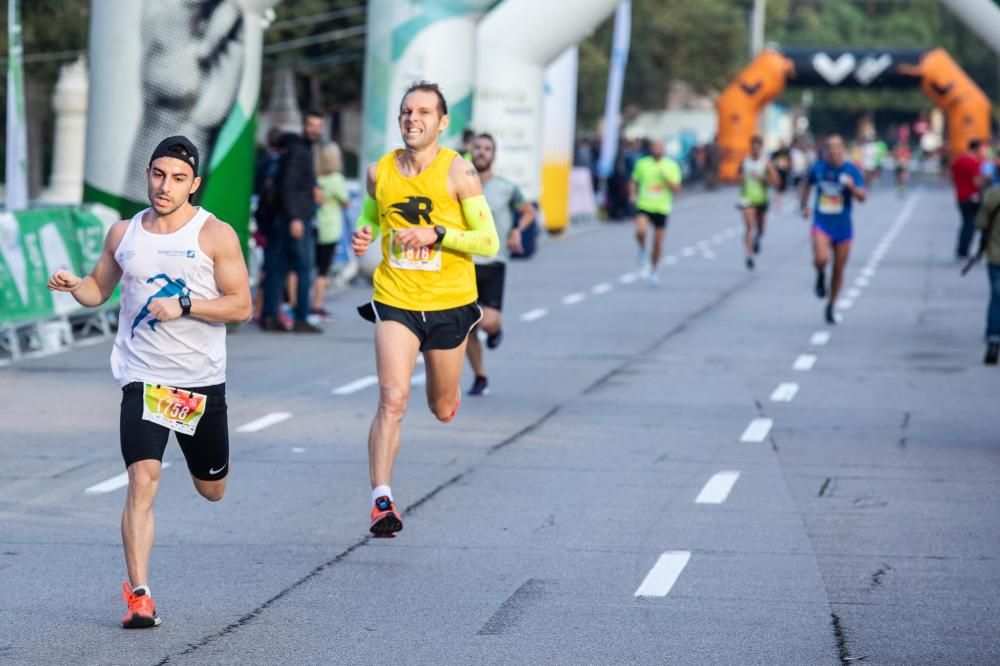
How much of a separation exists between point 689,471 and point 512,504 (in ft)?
4.62

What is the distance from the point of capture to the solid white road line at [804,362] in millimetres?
15243

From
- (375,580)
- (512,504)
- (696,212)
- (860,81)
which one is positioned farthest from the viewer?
(860,81)

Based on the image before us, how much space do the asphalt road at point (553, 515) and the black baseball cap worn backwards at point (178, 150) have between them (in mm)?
1545

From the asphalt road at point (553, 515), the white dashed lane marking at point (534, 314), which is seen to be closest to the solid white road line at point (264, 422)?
the asphalt road at point (553, 515)

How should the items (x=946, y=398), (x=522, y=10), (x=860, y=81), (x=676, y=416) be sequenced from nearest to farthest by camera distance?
(x=676, y=416) → (x=946, y=398) → (x=522, y=10) → (x=860, y=81)

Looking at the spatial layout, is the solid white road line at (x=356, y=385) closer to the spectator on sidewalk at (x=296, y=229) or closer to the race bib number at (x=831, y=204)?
the spectator on sidewalk at (x=296, y=229)

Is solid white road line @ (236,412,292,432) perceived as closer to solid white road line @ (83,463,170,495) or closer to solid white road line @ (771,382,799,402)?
solid white road line @ (83,463,170,495)

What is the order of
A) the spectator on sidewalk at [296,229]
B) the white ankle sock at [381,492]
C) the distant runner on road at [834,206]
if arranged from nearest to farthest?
the white ankle sock at [381,492] → the spectator on sidewalk at [296,229] → the distant runner on road at [834,206]

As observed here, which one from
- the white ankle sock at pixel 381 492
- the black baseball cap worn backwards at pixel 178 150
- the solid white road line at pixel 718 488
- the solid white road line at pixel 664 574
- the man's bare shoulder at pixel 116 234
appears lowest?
the solid white road line at pixel 718 488

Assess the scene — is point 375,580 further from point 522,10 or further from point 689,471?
point 522,10

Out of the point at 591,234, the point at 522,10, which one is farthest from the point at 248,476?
the point at 591,234

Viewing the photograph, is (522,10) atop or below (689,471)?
atop

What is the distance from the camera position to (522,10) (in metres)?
26.7

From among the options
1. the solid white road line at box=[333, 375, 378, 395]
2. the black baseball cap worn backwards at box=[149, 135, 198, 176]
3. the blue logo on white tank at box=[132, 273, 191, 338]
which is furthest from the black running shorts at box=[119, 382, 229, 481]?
the solid white road line at box=[333, 375, 378, 395]
